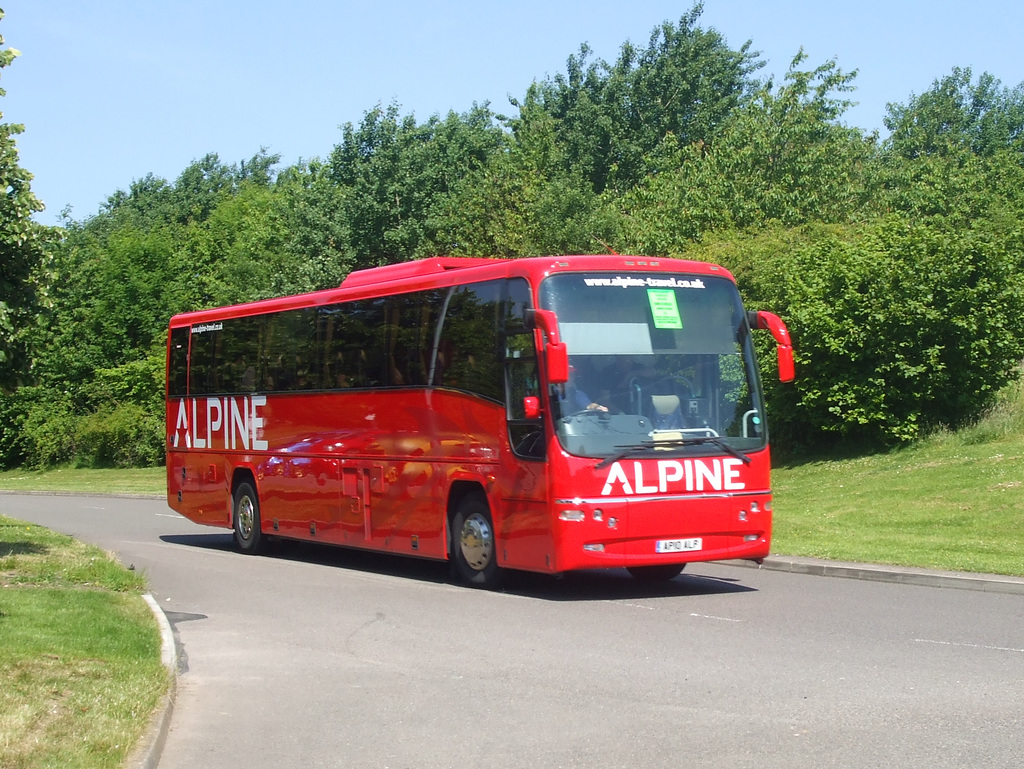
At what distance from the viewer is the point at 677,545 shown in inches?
539

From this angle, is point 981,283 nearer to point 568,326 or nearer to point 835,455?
point 835,455

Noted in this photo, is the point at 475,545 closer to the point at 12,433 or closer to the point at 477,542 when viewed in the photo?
the point at 477,542

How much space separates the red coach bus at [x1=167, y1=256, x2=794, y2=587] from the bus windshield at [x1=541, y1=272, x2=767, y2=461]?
2cm

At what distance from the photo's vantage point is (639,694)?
8.66 metres

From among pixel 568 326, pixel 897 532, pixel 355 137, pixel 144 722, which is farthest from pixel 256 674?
pixel 355 137

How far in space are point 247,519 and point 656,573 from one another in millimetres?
7396

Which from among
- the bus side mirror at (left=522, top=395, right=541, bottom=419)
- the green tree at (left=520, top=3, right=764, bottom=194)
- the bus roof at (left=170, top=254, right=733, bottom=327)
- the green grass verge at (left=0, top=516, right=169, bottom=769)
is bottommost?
the green grass verge at (left=0, top=516, right=169, bottom=769)

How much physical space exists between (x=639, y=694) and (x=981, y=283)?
81.8 feet

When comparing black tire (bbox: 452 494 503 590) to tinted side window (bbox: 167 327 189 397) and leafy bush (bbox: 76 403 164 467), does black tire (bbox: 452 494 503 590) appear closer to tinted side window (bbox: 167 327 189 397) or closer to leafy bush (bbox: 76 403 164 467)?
tinted side window (bbox: 167 327 189 397)

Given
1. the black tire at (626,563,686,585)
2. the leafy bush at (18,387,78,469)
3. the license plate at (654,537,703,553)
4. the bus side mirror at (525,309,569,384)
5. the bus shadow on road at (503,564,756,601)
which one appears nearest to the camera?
the bus side mirror at (525,309,569,384)

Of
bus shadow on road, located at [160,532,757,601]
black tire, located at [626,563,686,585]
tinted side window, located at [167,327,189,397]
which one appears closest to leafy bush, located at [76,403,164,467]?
tinted side window, located at [167,327,189,397]

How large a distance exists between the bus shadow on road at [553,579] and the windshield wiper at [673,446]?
62.3 inches

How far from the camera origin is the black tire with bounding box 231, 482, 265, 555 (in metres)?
20.4

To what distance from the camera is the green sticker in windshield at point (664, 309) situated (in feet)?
46.4
